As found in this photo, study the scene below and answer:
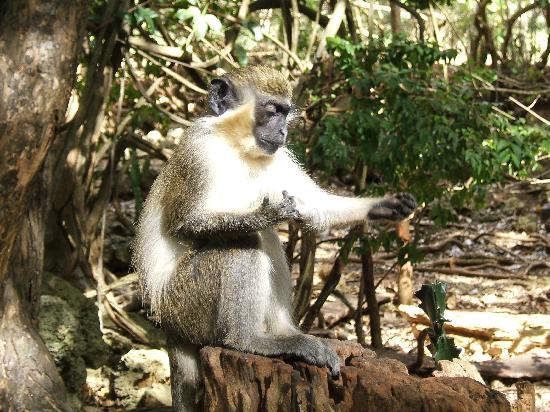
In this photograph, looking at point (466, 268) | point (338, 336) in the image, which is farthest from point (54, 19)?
point (466, 268)

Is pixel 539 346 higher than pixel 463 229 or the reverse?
the reverse

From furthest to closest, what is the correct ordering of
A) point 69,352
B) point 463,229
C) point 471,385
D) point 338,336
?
point 463,229 → point 338,336 → point 69,352 → point 471,385

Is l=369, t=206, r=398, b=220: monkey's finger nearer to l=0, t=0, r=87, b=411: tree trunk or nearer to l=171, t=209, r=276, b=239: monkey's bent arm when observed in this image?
l=171, t=209, r=276, b=239: monkey's bent arm

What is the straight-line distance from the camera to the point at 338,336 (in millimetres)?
8438

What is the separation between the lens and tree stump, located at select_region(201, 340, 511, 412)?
136 inches

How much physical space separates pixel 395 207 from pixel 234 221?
114 cm

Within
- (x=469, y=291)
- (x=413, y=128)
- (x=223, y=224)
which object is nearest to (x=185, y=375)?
(x=223, y=224)

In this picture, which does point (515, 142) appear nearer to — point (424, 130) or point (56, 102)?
point (424, 130)

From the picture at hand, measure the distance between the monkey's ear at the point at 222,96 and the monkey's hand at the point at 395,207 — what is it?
1.13m

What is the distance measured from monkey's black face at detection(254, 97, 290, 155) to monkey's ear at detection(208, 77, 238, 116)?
0.17 m

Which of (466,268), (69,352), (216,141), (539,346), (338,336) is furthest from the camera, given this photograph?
(466,268)

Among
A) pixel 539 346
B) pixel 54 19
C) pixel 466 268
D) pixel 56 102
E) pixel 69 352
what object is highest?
pixel 54 19

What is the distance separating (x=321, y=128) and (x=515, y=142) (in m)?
1.70

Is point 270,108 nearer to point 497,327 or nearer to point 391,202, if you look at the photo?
point 391,202
